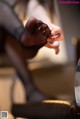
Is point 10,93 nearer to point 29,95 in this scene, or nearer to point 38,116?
point 29,95

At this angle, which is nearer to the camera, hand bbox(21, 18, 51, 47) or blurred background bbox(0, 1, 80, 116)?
hand bbox(21, 18, 51, 47)

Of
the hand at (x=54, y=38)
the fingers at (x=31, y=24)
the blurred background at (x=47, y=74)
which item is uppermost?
the fingers at (x=31, y=24)

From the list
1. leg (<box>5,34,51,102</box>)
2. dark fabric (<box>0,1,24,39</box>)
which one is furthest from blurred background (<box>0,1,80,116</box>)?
dark fabric (<box>0,1,24,39</box>)

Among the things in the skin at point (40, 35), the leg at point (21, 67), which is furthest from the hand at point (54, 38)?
the leg at point (21, 67)

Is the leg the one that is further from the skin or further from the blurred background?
the skin

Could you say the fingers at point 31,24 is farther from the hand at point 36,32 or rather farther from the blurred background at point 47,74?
the blurred background at point 47,74

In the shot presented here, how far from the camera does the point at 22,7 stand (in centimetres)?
58

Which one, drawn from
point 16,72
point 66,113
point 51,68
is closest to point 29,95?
point 16,72

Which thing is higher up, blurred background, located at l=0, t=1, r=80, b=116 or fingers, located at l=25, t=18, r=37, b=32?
fingers, located at l=25, t=18, r=37, b=32

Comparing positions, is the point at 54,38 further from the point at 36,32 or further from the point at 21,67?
the point at 21,67

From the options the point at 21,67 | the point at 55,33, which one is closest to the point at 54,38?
the point at 55,33

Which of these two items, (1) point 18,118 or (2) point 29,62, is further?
(2) point 29,62

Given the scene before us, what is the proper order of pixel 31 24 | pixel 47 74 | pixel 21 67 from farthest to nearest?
pixel 47 74, pixel 21 67, pixel 31 24

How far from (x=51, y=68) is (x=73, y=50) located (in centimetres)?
13
